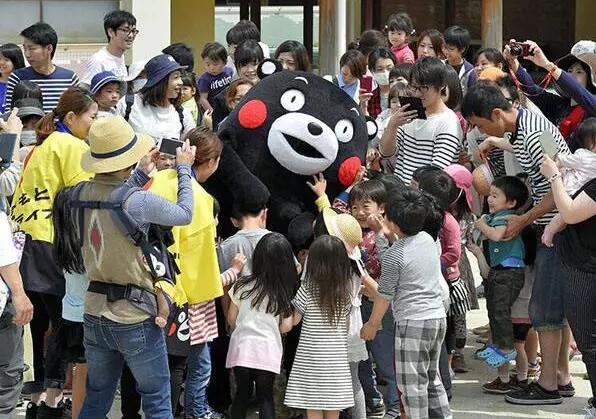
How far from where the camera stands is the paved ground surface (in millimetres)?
6465

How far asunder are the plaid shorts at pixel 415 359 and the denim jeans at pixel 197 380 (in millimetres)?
977

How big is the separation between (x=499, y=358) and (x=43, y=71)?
3.70 meters

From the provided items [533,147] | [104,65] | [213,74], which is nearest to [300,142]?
[533,147]

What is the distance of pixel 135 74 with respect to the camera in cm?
767

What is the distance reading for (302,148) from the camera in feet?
21.0

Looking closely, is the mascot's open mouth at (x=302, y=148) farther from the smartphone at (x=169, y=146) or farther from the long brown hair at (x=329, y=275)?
the smartphone at (x=169, y=146)

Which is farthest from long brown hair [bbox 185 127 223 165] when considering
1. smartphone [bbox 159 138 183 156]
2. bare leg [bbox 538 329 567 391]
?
bare leg [bbox 538 329 567 391]

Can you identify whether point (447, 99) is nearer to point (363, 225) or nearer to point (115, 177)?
point (363, 225)

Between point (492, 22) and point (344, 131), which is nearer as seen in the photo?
point (344, 131)

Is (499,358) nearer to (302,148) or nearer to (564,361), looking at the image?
(564,361)

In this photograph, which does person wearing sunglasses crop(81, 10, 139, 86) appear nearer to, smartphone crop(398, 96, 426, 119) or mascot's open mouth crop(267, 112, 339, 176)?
mascot's open mouth crop(267, 112, 339, 176)

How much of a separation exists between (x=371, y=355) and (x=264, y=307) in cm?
94

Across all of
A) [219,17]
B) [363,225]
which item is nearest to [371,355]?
[363,225]

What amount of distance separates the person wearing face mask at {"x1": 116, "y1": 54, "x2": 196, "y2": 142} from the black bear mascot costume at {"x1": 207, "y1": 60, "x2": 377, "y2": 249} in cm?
47
